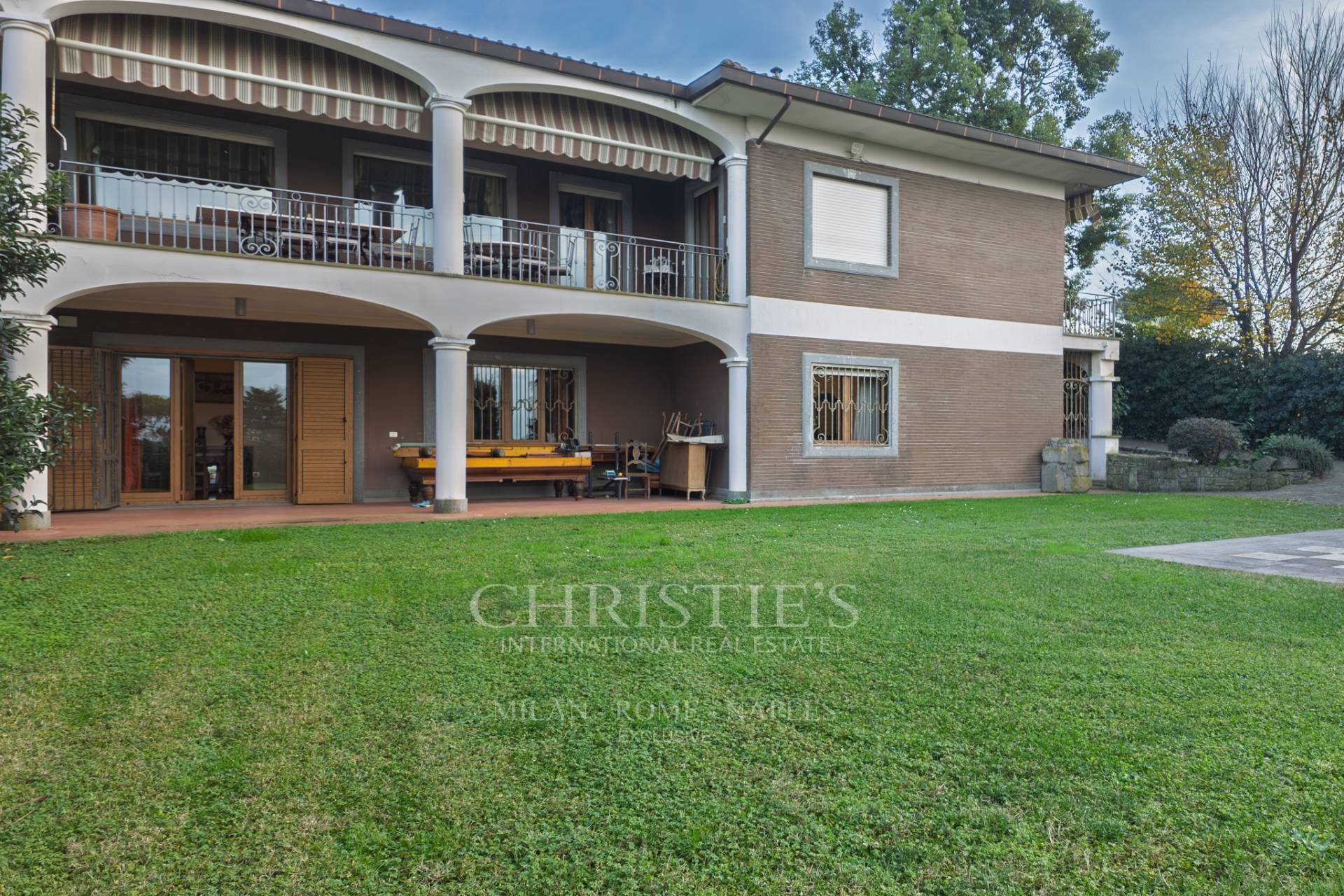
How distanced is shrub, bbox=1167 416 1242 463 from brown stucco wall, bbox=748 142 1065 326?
10.6 ft

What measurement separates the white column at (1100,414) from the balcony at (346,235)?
787cm

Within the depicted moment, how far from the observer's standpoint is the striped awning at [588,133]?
32.9 feet

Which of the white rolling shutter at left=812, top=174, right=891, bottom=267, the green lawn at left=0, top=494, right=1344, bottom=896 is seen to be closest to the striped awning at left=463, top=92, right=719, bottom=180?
the white rolling shutter at left=812, top=174, right=891, bottom=267

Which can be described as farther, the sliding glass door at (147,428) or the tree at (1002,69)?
the tree at (1002,69)

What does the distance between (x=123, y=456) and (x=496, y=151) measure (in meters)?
6.28

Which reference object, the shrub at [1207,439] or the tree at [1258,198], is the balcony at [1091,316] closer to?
the shrub at [1207,439]

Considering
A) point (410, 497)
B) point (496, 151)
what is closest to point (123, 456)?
point (410, 497)

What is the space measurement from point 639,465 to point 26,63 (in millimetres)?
8260

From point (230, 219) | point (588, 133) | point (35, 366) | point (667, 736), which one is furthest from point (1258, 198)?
point (35, 366)

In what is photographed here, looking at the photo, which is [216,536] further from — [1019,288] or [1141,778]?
[1019,288]

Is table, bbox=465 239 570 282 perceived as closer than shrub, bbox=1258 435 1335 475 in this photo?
Yes

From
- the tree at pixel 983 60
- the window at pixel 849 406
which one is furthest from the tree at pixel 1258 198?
the window at pixel 849 406

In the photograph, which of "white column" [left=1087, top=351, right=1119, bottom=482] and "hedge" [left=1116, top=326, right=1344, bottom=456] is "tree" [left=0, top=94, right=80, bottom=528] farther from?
"hedge" [left=1116, top=326, right=1344, bottom=456]

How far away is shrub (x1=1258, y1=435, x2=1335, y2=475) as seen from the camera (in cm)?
1403
